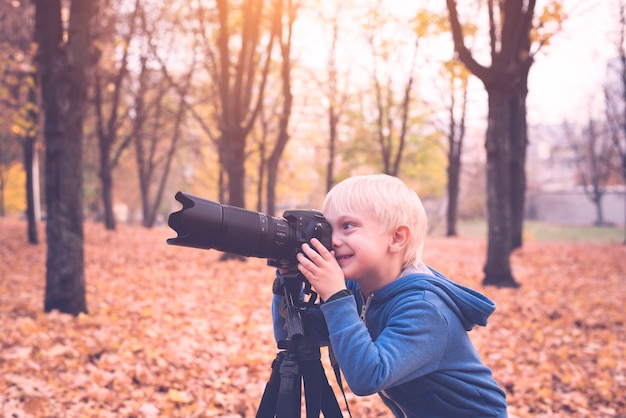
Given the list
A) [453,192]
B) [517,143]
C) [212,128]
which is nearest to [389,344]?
[517,143]

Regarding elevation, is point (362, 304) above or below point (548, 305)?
above

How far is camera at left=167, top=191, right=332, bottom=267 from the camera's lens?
1649 millimetres

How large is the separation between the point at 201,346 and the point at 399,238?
11.6 ft

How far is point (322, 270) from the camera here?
167cm

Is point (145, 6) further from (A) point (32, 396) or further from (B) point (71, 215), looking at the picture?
(A) point (32, 396)

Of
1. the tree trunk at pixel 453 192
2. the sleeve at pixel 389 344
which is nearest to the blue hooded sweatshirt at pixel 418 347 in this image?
the sleeve at pixel 389 344

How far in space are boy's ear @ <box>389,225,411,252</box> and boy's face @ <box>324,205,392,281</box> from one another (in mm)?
17

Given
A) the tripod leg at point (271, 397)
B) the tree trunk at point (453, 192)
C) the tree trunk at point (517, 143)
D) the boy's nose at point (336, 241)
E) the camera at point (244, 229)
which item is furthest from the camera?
the tree trunk at point (453, 192)

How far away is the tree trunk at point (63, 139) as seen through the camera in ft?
17.7

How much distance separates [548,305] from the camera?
7.41 m

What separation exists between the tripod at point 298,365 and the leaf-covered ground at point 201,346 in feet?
5.86

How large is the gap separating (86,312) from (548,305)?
19.2ft

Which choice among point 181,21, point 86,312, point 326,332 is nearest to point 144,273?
point 86,312

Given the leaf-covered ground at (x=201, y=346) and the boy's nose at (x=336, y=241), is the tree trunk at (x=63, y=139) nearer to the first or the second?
the leaf-covered ground at (x=201, y=346)
